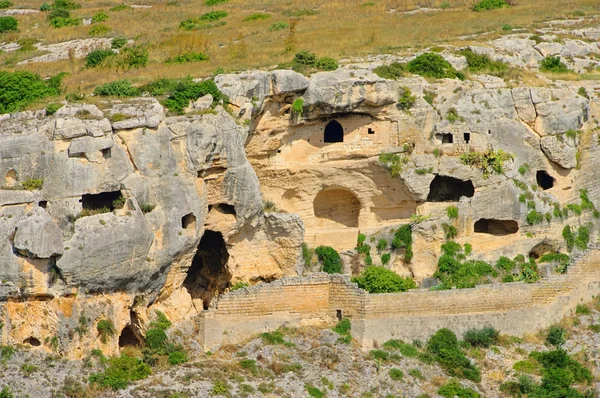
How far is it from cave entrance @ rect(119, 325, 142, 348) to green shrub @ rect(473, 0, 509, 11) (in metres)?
29.3

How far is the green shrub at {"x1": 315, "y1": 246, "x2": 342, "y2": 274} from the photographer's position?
179 feet

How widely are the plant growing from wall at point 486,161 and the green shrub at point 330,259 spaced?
20.0 ft

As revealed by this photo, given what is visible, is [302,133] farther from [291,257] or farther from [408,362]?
[408,362]

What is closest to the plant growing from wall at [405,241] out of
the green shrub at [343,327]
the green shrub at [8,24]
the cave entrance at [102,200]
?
the green shrub at [343,327]

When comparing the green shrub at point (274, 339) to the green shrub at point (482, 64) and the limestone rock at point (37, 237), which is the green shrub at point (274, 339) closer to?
the limestone rock at point (37, 237)

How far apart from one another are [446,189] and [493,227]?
2.38 meters

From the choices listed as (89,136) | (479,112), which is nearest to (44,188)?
(89,136)

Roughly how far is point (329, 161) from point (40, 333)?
14.2 m

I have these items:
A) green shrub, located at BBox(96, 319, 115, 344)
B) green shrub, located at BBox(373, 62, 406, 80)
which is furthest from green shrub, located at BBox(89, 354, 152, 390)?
green shrub, located at BBox(373, 62, 406, 80)

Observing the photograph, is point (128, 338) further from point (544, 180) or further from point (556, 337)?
point (544, 180)

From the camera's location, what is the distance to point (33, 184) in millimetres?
46344

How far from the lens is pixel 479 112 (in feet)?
180

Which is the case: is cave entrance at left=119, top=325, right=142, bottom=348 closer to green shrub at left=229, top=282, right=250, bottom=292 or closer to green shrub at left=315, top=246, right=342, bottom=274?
green shrub at left=229, top=282, right=250, bottom=292

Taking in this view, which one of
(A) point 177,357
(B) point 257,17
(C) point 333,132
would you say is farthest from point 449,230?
(B) point 257,17
